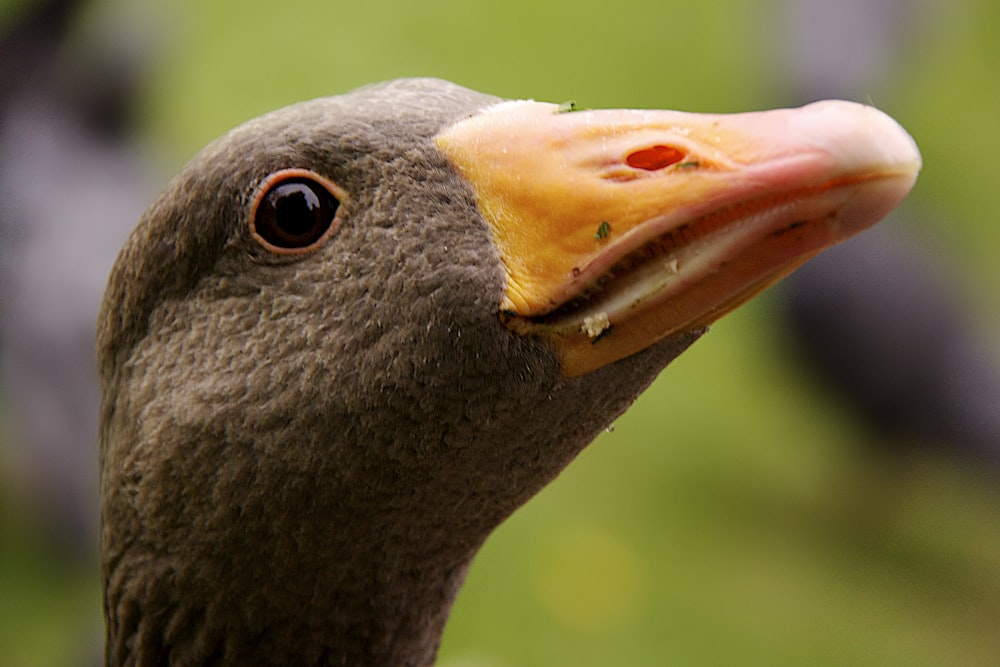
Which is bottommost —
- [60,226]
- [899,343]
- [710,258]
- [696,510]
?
[710,258]

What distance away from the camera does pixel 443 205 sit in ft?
6.56

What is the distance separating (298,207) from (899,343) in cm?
595

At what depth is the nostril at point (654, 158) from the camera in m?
1.79

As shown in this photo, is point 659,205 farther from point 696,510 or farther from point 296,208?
point 696,510

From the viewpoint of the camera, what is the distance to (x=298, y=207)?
7.00ft

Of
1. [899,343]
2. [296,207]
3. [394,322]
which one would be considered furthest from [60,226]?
[899,343]

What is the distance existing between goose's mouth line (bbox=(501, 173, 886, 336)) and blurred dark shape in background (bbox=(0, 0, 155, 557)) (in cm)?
477

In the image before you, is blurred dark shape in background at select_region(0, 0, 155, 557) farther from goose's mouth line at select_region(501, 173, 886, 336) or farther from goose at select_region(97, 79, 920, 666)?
goose's mouth line at select_region(501, 173, 886, 336)

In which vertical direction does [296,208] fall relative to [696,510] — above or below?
below

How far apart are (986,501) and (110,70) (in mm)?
6686

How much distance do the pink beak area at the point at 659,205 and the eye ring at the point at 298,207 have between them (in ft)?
0.97

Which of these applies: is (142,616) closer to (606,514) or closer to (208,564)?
(208,564)

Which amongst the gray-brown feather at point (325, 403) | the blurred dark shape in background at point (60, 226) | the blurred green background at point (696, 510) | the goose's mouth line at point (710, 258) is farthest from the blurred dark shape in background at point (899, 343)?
the goose's mouth line at point (710, 258)

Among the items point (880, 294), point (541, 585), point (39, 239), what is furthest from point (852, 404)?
point (39, 239)
